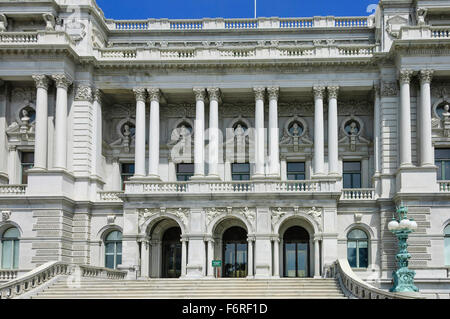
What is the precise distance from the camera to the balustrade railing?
161ft

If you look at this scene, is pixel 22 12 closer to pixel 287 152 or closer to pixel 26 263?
pixel 26 263

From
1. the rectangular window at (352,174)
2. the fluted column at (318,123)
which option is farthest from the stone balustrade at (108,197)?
the rectangular window at (352,174)

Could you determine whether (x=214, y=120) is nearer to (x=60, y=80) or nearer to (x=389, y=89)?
(x=60, y=80)

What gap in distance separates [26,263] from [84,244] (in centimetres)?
441

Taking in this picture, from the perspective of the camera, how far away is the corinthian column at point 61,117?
48.0 metres

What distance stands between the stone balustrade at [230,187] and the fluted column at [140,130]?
123 inches

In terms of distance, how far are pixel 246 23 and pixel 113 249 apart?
1955 centimetres

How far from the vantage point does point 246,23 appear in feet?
181

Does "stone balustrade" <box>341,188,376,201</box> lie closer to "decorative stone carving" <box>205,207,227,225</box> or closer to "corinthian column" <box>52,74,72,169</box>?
"decorative stone carving" <box>205,207,227,225</box>

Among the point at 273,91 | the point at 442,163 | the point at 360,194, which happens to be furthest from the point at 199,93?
the point at 442,163

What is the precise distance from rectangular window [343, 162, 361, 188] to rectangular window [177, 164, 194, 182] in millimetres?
11082

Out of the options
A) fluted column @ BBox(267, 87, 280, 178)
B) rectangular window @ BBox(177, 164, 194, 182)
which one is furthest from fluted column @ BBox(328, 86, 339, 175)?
rectangular window @ BBox(177, 164, 194, 182)

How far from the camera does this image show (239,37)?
54.8 metres
